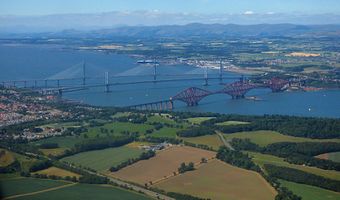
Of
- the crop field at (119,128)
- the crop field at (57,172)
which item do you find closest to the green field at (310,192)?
the crop field at (57,172)

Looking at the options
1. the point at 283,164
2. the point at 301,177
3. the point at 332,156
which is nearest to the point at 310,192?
the point at 301,177

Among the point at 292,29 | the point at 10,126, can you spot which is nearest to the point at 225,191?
the point at 10,126

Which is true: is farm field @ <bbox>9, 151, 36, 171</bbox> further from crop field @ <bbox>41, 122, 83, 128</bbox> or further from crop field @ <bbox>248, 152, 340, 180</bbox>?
crop field @ <bbox>248, 152, 340, 180</bbox>

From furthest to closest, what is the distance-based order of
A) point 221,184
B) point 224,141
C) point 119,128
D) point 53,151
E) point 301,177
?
point 119,128
point 224,141
point 53,151
point 301,177
point 221,184

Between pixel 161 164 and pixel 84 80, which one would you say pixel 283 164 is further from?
pixel 84 80

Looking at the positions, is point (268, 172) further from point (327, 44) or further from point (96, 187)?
point (327, 44)

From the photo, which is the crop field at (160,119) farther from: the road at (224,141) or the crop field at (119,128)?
the road at (224,141)

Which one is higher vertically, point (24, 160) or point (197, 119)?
point (24, 160)
